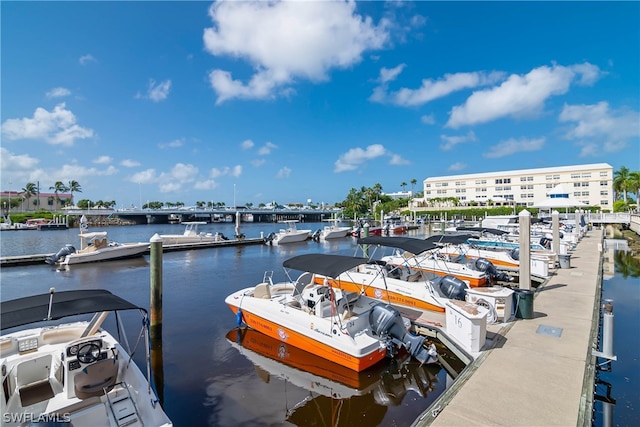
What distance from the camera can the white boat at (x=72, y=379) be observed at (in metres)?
4.73

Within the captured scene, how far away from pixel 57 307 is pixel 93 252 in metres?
23.5

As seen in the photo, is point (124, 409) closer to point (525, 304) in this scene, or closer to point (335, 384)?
point (335, 384)

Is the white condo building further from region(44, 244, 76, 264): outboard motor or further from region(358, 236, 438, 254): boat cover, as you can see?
region(44, 244, 76, 264): outboard motor

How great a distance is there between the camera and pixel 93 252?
81.6 ft

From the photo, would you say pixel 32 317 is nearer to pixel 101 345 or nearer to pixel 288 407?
pixel 101 345

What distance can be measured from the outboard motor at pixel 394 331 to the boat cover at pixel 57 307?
212 inches

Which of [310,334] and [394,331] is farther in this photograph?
[310,334]

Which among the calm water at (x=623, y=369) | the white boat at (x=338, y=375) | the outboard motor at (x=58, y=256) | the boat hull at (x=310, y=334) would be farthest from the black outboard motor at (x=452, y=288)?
the outboard motor at (x=58, y=256)

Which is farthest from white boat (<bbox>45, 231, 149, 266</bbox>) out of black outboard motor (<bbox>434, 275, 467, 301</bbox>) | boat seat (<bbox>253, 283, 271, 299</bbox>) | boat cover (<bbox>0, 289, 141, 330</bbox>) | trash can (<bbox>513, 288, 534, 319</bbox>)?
trash can (<bbox>513, 288, 534, 319</bbox>)

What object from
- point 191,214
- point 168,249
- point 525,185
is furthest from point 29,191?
point 525,185

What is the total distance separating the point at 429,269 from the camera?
15781 mm

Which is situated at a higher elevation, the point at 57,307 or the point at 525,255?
the point at 57,307

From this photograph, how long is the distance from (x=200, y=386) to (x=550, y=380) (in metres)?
7.25

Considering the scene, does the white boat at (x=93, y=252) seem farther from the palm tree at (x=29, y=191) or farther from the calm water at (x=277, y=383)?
the palm tree at (x=29, y=191)
